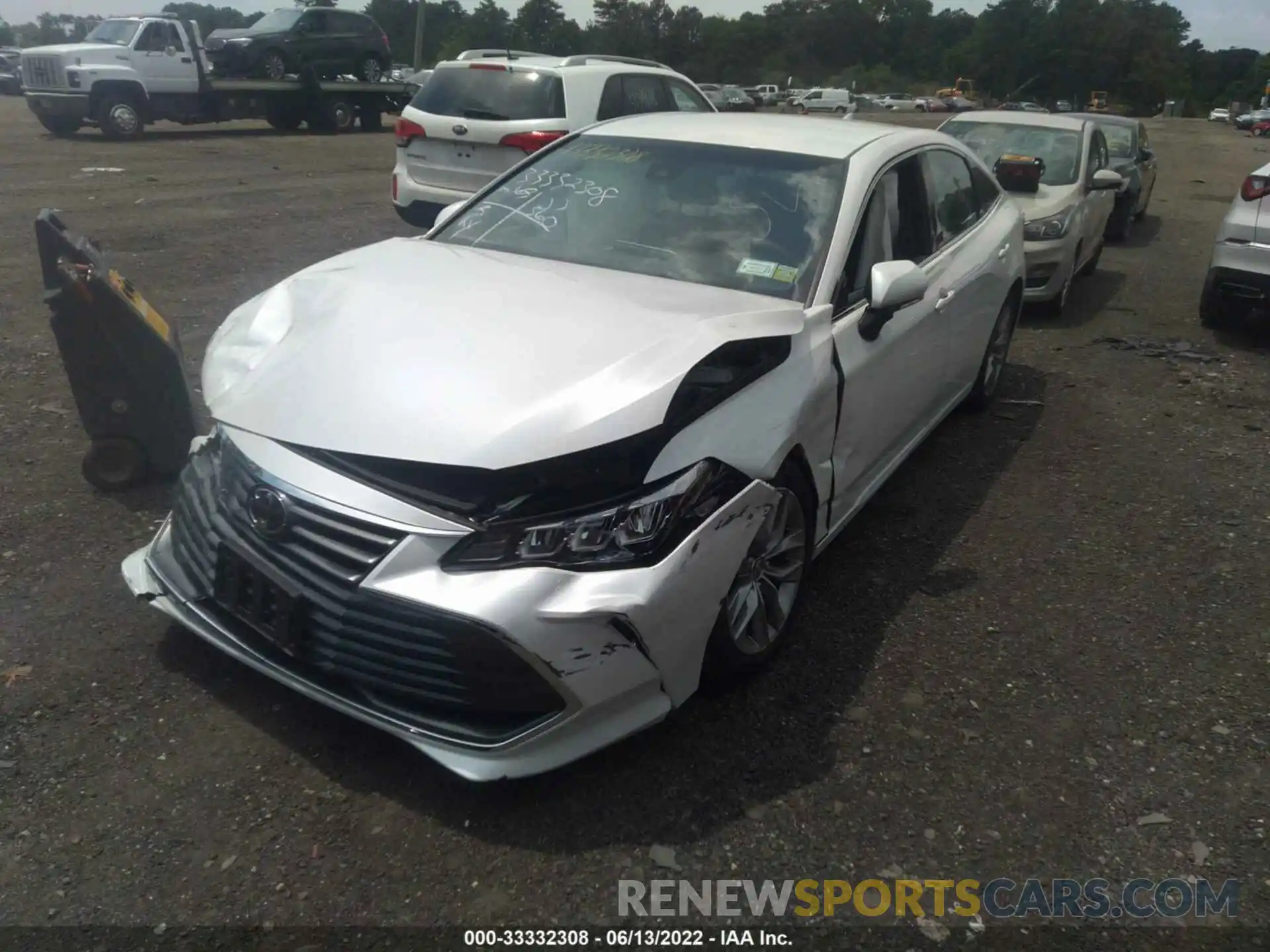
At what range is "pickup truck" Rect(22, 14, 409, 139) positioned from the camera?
58.3ft

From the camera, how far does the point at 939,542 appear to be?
445 centimetres

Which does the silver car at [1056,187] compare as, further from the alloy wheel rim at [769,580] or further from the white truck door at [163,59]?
the white truck door at [163,59]

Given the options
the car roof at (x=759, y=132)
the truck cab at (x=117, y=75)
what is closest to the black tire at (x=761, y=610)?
the car roof at (x=759, y=132)

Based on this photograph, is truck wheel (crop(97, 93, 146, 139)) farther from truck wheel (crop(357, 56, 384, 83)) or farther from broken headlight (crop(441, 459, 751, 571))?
broken headlight (crop(441, 459, 751, 571))

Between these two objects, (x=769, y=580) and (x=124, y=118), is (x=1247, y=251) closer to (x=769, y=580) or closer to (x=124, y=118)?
(x=769, y=580)

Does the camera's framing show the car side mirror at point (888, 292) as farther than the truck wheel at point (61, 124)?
No

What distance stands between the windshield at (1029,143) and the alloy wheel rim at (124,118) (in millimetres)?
15135

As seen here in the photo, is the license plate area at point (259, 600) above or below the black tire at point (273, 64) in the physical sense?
below

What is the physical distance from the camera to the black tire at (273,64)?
22.5 meters

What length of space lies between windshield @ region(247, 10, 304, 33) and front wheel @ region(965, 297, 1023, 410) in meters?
21.5

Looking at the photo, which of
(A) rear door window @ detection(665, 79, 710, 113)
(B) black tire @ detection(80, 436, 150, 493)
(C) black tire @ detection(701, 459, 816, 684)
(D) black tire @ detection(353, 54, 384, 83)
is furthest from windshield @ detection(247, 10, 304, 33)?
(C) black tire @ detection(701, 459, 816, 684)

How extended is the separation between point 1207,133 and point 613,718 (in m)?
54.4

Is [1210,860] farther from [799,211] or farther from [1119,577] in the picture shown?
[799,211]

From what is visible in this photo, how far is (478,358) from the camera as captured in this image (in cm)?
287
